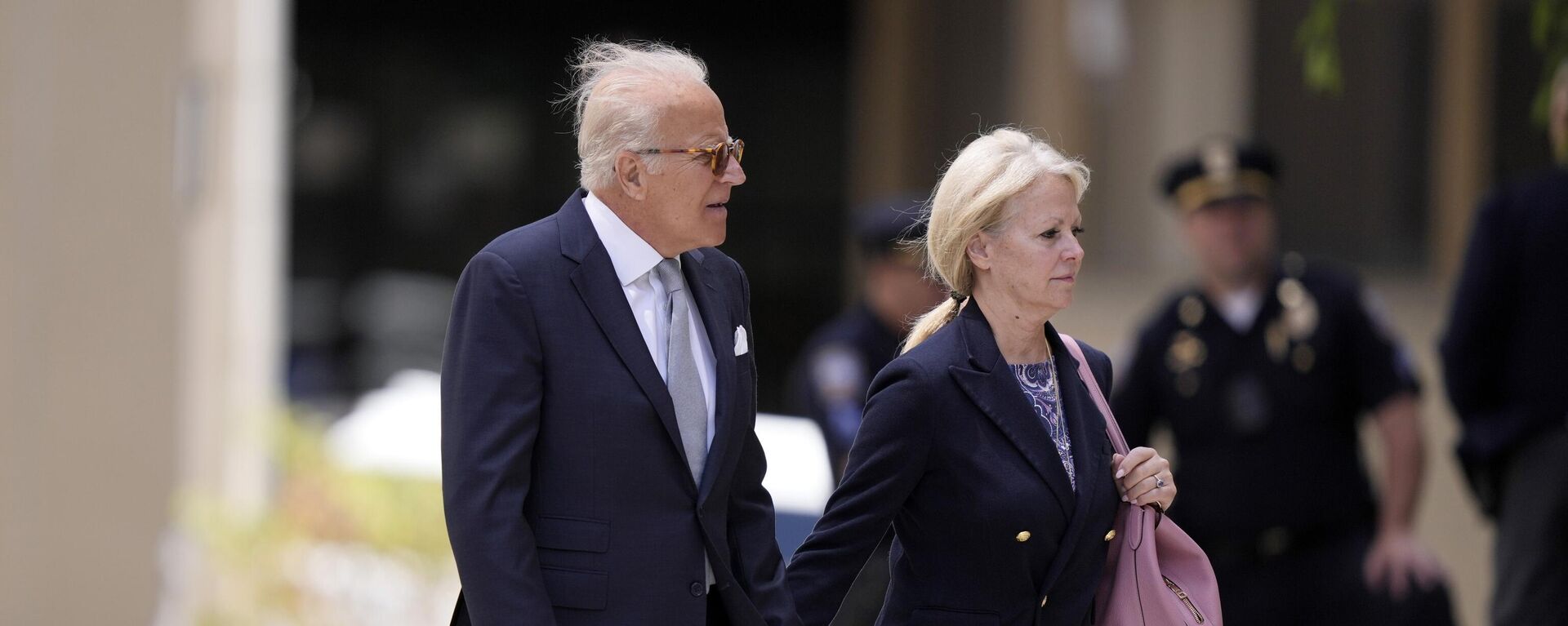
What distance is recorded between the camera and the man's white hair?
2.83m

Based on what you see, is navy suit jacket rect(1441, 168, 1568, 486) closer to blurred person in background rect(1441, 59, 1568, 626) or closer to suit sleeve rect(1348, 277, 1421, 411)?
blurred person in background rect(1441, 59, 1568, 626)

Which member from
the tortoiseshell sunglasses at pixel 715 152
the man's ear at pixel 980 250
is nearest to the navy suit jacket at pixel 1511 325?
the man's ear at pixel 980 250

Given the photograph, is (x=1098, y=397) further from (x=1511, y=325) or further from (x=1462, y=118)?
(x=1462, y=118)

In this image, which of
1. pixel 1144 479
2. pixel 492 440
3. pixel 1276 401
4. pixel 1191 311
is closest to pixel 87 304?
pixel 1191 311

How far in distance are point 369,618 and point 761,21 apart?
224 inches

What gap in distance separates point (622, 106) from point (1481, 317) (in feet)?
9.61

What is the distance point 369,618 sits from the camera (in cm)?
701

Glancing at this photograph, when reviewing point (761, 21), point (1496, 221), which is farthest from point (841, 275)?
point (1496, 221)

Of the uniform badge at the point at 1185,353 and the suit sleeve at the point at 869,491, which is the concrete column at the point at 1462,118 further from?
the suit sleeve at the point at 869,491

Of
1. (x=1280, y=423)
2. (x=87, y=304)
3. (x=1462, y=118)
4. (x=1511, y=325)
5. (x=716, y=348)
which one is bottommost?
(x=87, y=304)

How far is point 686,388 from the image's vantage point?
2.85 meters

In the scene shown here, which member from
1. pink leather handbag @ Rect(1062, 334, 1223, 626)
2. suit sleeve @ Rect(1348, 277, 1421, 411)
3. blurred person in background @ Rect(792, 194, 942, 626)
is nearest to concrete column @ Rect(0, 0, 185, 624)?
blurred person in background @ Rect(792, 194, 942, 626)

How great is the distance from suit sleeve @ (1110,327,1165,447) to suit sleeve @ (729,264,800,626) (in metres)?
2.72

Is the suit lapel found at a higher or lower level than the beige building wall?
higher
